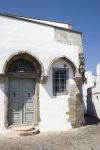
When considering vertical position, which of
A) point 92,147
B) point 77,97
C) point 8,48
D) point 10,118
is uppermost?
point 8,48

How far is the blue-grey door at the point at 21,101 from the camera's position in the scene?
35.8 ft

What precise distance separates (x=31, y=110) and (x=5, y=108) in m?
1.37

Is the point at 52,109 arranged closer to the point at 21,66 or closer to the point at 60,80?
the point at 60,80

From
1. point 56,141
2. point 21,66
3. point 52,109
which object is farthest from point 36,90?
point 56,141

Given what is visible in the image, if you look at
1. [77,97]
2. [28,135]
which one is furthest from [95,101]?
[28,135]

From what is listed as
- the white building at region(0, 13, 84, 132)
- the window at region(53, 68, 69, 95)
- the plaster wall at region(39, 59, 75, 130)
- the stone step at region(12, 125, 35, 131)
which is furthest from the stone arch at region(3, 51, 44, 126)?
the window at region(53, 68, 69, 95)

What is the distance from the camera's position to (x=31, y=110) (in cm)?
1127

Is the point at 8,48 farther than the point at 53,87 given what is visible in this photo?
No

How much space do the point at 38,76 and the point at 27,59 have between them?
100cm

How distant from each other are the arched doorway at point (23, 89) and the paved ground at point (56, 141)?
1.32 metres

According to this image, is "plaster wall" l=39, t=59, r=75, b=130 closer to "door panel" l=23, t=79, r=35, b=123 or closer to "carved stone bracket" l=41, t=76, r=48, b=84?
"carved stone bracket" l=41, t=76, r=48, b=84

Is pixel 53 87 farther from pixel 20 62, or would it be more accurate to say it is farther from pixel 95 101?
pixel 95 101

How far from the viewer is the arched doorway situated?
431 inches

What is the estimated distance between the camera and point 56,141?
29.5ft
